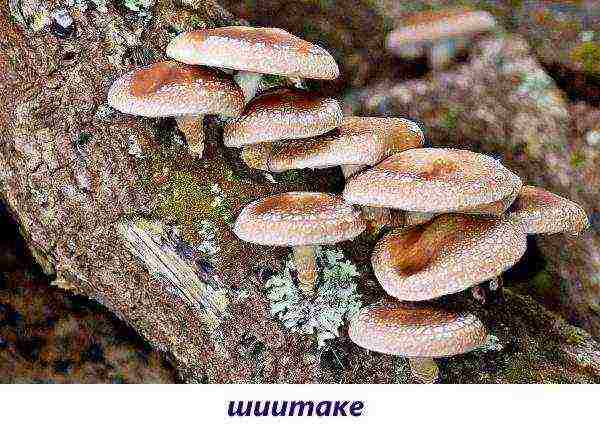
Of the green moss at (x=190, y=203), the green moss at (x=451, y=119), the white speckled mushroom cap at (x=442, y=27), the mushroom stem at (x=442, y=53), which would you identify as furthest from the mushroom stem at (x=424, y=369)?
the mushroom stem at (x=442, y=53)

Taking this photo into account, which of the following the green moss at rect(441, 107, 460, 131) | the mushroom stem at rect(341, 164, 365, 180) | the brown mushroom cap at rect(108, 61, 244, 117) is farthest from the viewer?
the green moss at rect(441, 107, 460, 131)

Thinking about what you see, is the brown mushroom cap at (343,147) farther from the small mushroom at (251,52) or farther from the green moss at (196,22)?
the green moss at (196,22)

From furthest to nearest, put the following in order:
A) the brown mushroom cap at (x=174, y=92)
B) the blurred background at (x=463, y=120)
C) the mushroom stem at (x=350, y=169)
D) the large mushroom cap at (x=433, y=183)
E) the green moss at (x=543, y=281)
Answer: the green moss at (x=543, y=281) → the blurred background at (x=463, y=120) → the mushroom stem at (x=350, y=169) → the brown mushroom cap at (x=174, y=92) → the large mushroom cap at (x=433, y=183)

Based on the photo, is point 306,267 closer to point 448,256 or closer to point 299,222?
point 299,222

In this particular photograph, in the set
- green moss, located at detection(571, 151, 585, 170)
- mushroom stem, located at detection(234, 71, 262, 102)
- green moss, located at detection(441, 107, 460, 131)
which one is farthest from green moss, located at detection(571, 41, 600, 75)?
mushroom stem, located at detection(234, 71, 262, 102)

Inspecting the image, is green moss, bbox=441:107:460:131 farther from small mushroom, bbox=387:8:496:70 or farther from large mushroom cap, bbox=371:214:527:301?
Answer: large mushroom cap, bbox=371:214:527:301

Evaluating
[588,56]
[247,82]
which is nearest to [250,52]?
[247,82]
